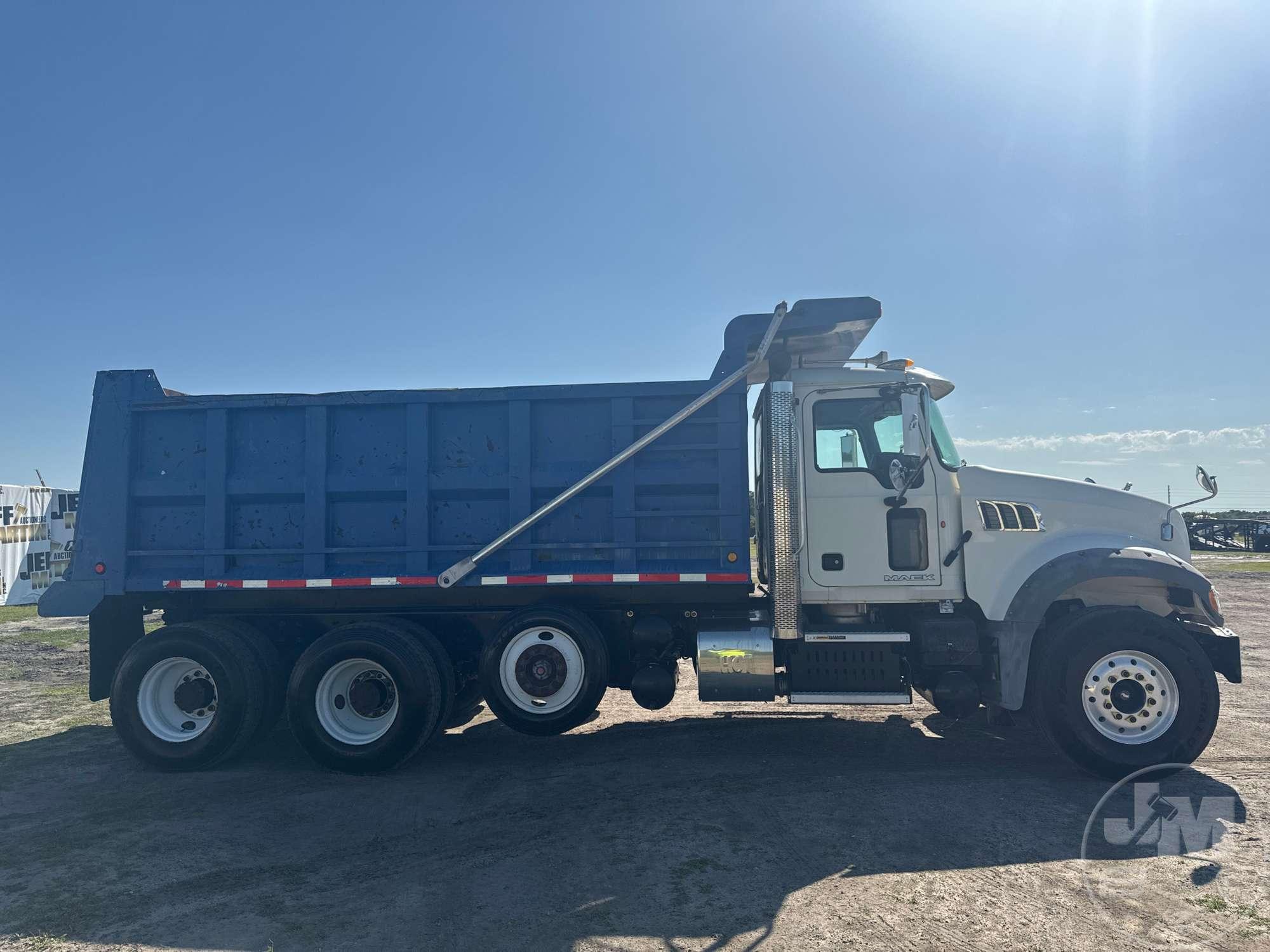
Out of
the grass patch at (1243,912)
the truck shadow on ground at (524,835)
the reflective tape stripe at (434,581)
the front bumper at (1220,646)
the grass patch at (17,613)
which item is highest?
the reflective tape stripe at (434,581)

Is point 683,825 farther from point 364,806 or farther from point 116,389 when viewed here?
point 116,389

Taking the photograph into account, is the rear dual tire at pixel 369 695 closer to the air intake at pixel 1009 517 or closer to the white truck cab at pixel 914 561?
the white truck cab at pixel 914 561

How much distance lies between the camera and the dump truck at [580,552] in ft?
19.4

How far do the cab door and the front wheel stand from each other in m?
1.12

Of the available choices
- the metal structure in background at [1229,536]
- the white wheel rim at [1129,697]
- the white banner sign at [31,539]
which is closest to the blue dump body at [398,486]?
the white wheel rim at [1129,697]

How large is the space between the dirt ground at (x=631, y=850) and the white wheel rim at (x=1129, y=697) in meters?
0.44

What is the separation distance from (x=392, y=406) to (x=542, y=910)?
4.11m

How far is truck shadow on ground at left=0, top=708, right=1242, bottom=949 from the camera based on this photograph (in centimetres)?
366

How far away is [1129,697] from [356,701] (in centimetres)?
598

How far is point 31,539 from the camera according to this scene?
19.6 metres

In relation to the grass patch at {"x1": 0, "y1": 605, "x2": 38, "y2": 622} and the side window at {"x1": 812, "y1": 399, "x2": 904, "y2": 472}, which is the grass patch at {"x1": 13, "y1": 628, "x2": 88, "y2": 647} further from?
the side window at {"x1": 812, "y1": 399, "x2": 904, "y2": 472}

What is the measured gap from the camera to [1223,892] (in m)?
3.77

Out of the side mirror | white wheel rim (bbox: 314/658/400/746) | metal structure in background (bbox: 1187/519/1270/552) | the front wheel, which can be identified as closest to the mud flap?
white wheel rim (bbox: 314/658/400/746)

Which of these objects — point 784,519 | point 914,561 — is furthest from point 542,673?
point 914,561
